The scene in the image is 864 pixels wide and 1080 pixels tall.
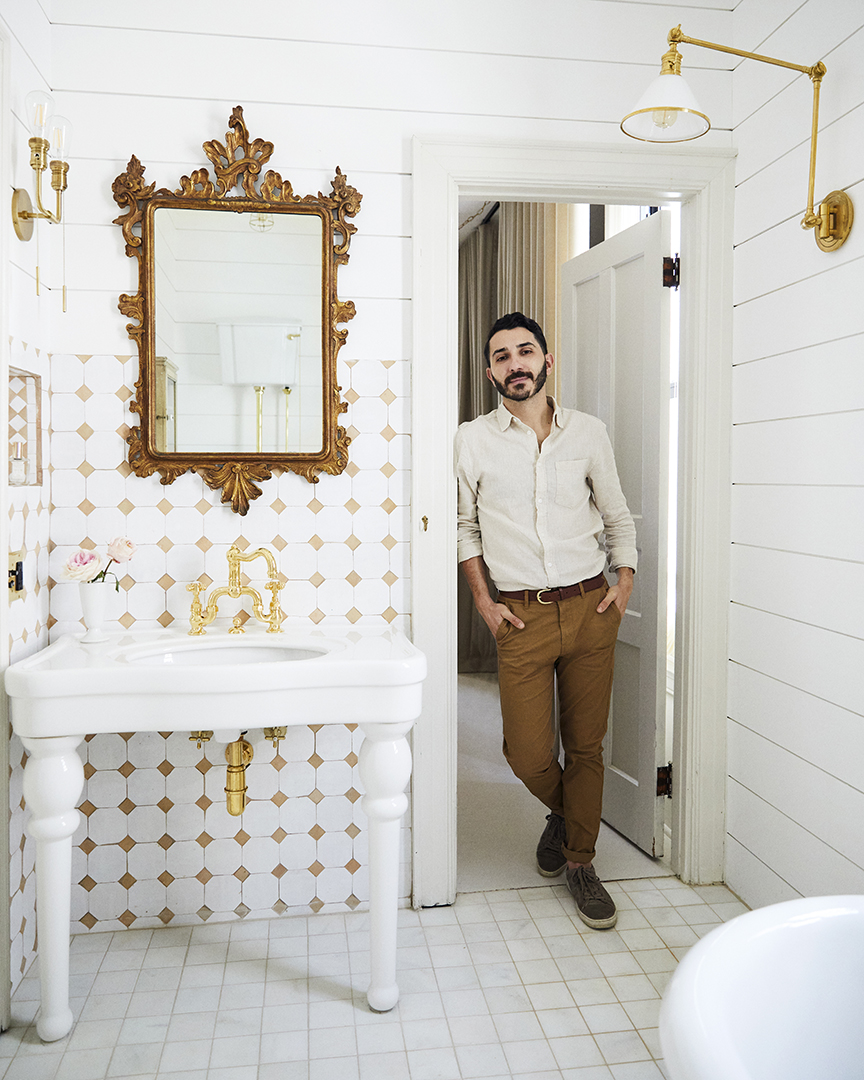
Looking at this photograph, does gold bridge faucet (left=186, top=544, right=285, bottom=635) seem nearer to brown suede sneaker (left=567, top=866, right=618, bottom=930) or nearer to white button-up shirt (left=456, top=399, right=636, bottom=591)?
white button-up shirt (left=456, top=399, right=636, bottom=591)

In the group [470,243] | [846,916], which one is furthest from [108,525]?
[470,243]

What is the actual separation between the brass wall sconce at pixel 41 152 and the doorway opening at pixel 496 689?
46.9 inches

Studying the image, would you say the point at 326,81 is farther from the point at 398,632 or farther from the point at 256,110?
the point at 398,632

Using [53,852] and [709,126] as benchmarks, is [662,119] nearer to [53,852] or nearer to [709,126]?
[709,126]

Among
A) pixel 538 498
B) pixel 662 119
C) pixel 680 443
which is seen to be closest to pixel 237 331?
pixel 538 498

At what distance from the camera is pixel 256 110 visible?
2.38m

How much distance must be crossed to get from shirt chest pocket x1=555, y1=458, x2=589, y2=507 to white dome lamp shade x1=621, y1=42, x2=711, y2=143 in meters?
0.93

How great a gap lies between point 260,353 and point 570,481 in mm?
985

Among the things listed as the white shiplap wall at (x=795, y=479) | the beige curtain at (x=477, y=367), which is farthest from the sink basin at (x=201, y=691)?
the beige curtain at (x=477, y=367)

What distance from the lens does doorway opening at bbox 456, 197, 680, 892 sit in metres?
2.84

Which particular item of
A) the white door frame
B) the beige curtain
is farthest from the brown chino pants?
the beige curtain

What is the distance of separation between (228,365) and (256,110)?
0.70 m

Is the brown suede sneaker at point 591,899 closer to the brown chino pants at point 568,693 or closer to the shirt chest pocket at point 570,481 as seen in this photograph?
the brown chino pants at point 568,693

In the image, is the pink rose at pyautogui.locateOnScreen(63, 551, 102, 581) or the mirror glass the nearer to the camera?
the pink rose at pyautogui.locateOnScreen(63, 551, 102, 581)
